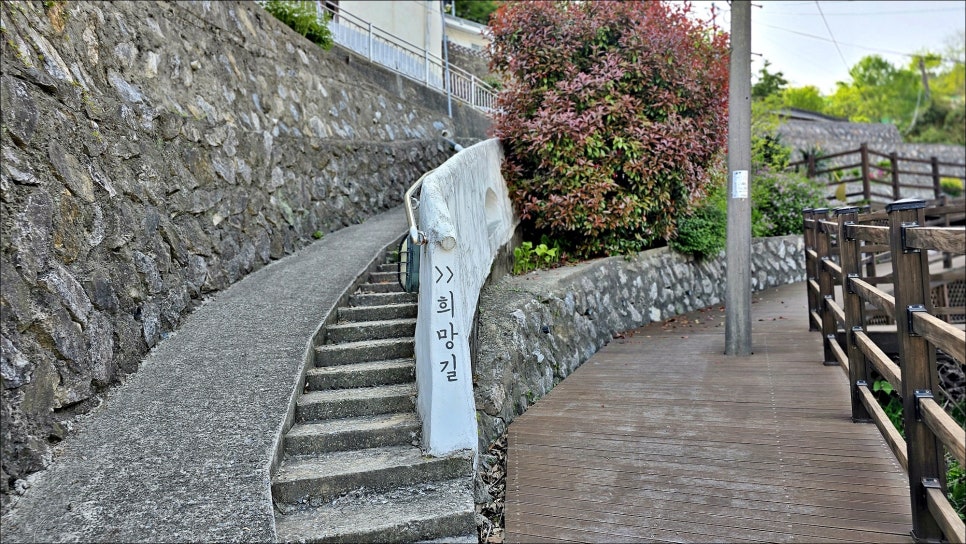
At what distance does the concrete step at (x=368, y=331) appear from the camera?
5.53m

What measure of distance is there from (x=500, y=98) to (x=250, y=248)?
3.69m

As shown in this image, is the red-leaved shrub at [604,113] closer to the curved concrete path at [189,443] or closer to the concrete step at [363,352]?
the curved concrete path at [189,443]

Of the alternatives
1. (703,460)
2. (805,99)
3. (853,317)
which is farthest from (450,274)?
(805,99)

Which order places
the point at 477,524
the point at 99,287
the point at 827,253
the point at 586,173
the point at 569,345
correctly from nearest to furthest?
the point at 477,524 → the point at 99,287 → the point at 827,253 → the point at 569,345 → the point at 586,173

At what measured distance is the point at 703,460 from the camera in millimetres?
4297

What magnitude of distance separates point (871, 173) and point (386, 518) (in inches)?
1091

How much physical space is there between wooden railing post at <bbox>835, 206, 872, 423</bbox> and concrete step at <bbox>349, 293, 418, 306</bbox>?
342cm

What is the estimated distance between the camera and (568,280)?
7438 millimetres

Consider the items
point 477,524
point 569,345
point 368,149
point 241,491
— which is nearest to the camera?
point 241,491

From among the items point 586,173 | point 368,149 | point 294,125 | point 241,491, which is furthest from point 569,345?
point 368,149

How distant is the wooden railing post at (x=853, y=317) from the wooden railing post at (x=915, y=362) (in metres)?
1.63

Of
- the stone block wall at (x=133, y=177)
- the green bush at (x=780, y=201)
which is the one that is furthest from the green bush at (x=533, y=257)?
the green bush at (x=780, y=201)

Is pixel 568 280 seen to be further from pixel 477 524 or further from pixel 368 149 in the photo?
pixel 368 149

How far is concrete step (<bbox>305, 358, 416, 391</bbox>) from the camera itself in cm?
493
